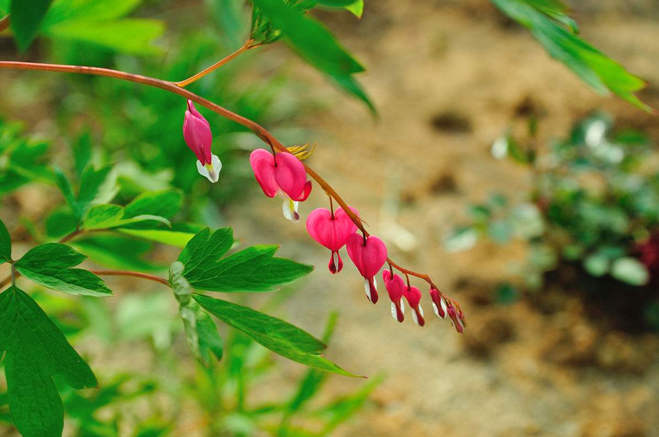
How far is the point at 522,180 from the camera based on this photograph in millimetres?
2164

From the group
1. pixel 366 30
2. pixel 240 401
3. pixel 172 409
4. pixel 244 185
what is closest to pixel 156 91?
pixel 244 185

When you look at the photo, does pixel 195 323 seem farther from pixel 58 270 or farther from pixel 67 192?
pixel 67 192

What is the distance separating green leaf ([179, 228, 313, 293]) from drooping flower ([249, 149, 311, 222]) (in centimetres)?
4

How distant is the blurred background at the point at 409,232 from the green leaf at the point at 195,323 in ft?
1.16

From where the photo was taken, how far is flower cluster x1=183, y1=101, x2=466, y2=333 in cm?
51

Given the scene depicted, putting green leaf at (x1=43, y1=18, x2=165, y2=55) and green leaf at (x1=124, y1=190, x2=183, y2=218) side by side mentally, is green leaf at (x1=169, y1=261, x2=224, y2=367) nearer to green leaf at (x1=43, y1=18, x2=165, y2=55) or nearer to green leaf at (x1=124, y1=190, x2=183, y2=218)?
green leaf at (x1=124, y1=190, x2=183, y2=218)

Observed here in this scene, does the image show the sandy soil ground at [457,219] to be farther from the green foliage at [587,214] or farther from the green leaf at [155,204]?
the green leaf at [155,204]

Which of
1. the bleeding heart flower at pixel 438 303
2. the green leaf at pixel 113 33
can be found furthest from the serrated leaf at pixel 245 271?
the green leaf at pixel 113 33

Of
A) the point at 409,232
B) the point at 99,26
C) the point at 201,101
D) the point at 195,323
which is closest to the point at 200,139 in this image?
the point at 201,101

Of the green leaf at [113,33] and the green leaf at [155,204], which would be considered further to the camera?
the green leaf at [113,33]

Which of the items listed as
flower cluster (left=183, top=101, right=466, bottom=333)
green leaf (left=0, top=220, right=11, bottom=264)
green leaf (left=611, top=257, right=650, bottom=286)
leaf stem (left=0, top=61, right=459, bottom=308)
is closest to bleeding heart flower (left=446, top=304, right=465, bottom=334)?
flower cluster (left=183, top=101, right=466, bottom=333)

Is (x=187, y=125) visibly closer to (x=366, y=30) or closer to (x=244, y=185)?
(x=244, y=185)

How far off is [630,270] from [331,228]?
1.22 m

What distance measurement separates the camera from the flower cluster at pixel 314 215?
509mm
